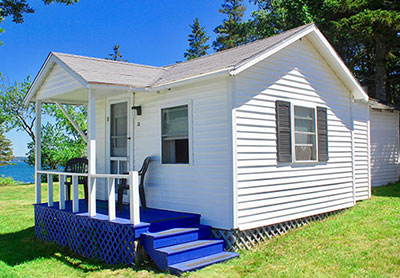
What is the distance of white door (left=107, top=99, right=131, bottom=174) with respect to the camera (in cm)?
852

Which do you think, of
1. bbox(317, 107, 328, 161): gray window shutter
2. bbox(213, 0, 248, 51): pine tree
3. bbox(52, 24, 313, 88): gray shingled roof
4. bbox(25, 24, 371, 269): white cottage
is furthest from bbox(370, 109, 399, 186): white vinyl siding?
bbox(213, 0, 248, 51): pine tree

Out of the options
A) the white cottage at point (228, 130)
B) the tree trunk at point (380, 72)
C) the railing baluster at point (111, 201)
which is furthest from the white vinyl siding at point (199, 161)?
the tree trunk at point (380, 72)

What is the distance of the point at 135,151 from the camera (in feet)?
26.9

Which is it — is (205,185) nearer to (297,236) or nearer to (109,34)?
(297,236)

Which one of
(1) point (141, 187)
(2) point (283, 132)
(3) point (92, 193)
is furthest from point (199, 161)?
(3) point (92, 193)

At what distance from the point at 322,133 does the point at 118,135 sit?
463 cm

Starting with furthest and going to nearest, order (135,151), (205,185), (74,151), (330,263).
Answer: (74,151)
(135,151)
(205,185)
(330,263)

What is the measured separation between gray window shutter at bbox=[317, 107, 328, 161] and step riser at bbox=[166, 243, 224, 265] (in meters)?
3.49

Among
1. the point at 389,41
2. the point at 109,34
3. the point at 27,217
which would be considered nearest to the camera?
the point at 27,217

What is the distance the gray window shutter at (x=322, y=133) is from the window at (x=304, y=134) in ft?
0.57

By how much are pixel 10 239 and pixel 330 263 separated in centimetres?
689

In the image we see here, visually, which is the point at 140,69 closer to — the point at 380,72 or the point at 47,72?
the point at 47,72

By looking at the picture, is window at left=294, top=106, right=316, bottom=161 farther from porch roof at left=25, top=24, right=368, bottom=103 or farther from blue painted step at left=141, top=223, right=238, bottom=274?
blue painted step at left=141, top=223, right=238, bottom=274

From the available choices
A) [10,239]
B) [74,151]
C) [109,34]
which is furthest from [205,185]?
[109,34]
